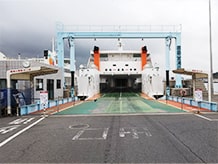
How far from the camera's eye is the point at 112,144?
6121mm

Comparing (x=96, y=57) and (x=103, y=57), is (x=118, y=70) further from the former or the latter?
(x=103, y=57)

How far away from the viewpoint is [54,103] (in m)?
17.6

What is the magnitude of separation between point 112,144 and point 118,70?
26.2 m

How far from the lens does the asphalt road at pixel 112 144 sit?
496cm

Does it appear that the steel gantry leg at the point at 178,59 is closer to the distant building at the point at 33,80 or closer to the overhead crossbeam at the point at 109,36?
the overhead crossbeam at the point at 109,36

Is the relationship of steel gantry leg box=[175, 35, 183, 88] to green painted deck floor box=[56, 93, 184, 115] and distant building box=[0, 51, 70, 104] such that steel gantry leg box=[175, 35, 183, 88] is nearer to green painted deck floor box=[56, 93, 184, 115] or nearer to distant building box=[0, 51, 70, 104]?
green painted deck floor box=[56, 93, 184, 115]

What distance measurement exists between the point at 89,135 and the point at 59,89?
2405 cm

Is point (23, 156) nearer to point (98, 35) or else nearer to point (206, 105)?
point (206, 105)

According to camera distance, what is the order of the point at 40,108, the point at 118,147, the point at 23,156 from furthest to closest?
the point at 40,108, the point at 118,147, the point at 23,156

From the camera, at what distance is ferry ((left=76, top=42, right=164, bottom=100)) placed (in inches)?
980

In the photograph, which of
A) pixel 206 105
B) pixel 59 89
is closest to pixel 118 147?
pixel 206 105

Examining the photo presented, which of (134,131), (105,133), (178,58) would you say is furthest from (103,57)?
(105,133)

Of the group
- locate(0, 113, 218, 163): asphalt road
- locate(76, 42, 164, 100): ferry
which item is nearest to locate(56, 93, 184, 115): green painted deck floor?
locate(0, 113, 218, 163): asphalt road

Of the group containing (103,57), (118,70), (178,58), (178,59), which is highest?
(103,57)
